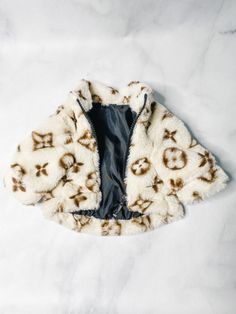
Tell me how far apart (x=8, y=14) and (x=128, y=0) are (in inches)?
15.9

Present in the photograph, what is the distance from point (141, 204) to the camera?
1.27 meters

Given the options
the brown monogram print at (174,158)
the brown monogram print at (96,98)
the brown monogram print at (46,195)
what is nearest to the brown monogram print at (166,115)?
the brown monogram print at (174,158)

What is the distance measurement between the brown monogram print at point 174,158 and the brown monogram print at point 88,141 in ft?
0.75

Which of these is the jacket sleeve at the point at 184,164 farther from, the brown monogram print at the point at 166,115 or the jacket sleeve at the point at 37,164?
the jacket sleeve at the point at 37,164

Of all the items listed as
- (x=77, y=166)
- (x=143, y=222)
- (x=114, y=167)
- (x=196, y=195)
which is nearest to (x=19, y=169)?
(x=77, y=166)

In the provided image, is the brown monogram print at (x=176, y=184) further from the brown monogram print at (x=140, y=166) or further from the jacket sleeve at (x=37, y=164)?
the jacket sleeve at (x=37, y=164)

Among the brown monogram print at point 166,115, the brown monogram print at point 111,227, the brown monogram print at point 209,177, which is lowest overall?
the brown monogram print at point 111,227

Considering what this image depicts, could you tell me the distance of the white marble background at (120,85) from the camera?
4.33 feet

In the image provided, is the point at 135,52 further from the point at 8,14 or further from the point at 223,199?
the point at 223,199

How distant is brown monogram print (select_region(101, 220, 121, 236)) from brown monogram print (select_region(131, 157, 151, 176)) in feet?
0.61

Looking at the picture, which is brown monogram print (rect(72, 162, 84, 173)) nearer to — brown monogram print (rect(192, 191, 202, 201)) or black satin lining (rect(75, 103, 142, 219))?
black satin lining (rect(75, 103, 142, 219))

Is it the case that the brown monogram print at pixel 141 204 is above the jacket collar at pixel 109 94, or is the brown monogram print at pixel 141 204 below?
below

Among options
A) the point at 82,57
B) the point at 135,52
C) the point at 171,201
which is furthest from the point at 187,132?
the point at 82,57

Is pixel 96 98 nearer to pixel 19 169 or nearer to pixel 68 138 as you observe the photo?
pixel 68 138
